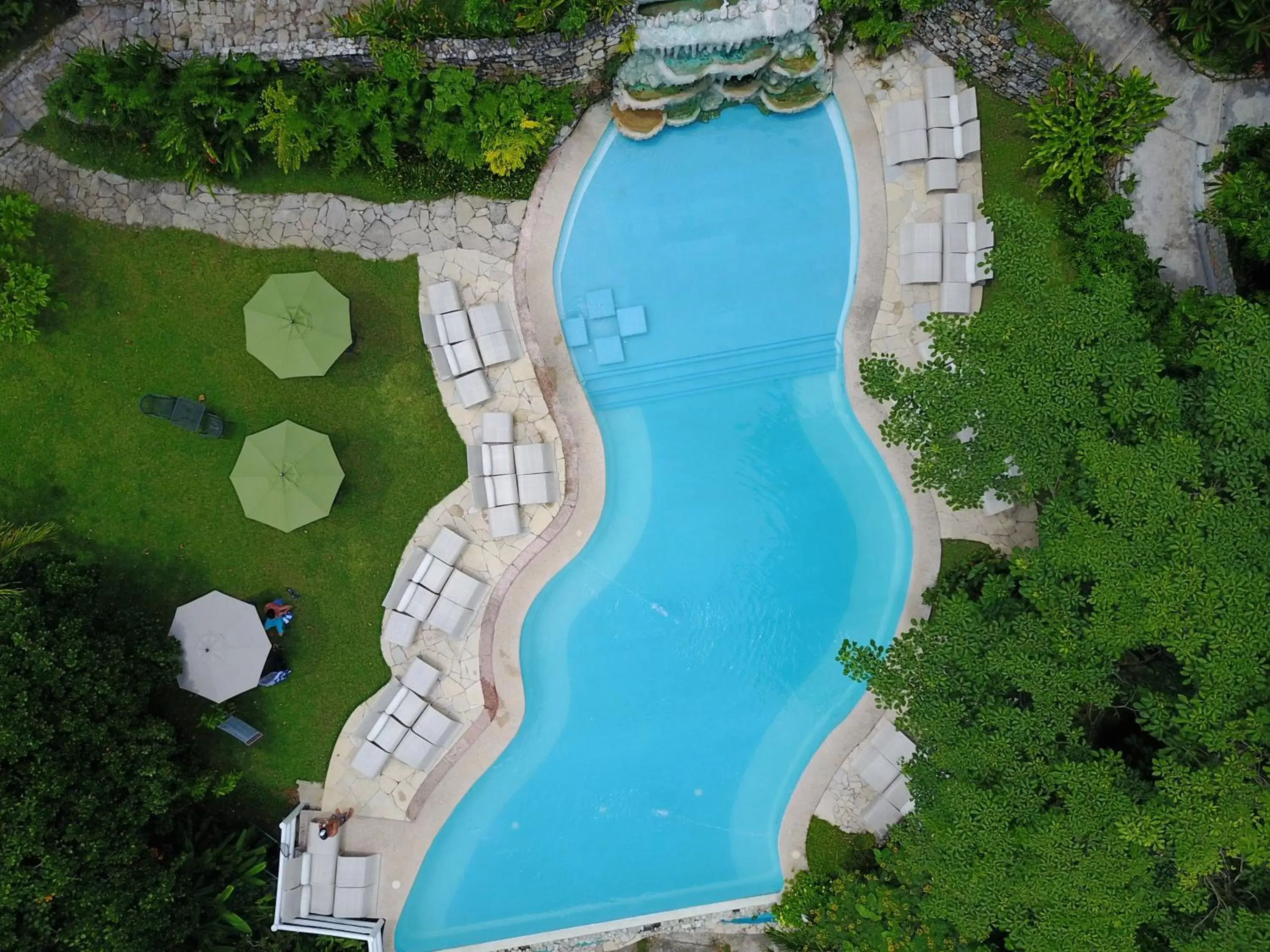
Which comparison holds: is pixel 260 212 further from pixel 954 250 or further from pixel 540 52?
pixel 954 250

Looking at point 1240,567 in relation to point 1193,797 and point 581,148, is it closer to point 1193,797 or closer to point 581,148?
point 1193,797

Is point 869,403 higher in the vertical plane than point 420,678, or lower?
higher

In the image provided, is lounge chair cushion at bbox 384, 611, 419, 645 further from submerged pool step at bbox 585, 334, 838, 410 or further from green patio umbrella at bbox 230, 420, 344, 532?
submerged pool step at bbox 585, 334, 838, 410

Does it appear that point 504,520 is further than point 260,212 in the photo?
No

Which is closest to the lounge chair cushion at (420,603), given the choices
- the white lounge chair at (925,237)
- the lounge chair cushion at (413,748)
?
the lounge chair cushion at (413,748)

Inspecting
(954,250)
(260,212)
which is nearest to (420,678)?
(260,212)

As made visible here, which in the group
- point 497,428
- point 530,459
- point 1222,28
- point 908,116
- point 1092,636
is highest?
point 1222,28

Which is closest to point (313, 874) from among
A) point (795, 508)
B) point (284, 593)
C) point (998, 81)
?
point (284, 593)
